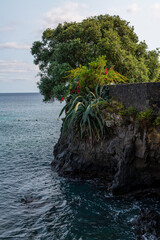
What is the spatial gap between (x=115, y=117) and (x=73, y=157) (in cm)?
Result: 332

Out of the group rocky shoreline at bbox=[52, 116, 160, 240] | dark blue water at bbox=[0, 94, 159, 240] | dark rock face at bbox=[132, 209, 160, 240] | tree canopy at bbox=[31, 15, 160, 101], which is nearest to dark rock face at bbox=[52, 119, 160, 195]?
rocky shoreline at bbox=[52, 116, 160, 240]

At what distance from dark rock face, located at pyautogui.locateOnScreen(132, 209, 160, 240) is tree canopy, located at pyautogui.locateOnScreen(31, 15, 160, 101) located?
33.2 ft

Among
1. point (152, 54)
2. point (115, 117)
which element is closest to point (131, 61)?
point (152, 54)

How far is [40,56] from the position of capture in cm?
2289

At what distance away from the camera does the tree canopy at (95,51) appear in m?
17.6

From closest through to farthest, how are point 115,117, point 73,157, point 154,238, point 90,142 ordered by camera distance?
1. point 154,238
2. point 115,117
3. point 90,142
4. point 73,157

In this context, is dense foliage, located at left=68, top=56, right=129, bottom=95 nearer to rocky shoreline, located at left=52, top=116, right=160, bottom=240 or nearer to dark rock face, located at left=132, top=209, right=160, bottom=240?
rocky shoreline, located at left=52, top=116, right=160, bottom=240

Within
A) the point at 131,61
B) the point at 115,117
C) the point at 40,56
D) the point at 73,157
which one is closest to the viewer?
the point at 115,117

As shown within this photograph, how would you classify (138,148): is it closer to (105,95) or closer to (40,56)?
(105,95)

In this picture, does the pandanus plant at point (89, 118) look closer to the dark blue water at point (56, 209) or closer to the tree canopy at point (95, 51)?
the dark blue water at point (56, 209)

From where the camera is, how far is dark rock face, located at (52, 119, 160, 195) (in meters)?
10.1

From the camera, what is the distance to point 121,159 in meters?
10.7

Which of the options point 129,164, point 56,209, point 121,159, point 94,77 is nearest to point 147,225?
point 129,164

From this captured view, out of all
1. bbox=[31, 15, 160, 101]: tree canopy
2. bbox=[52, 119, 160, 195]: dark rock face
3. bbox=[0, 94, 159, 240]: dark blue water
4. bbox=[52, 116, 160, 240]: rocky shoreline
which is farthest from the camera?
bbox=[31, 15, 160, 101]: tree canopy
